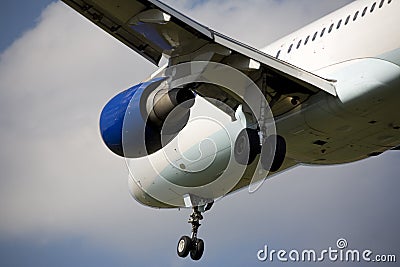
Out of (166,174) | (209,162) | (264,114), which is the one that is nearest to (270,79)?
(264,114)

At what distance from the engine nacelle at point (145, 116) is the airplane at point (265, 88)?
18 millimetres

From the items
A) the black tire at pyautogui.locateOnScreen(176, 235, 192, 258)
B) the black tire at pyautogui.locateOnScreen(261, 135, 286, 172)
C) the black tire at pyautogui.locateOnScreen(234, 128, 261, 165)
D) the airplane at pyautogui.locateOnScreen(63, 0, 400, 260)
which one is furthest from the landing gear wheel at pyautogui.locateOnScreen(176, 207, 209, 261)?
the black tire at pyautogui.locateOnScreen(261, 135, 286, 172)

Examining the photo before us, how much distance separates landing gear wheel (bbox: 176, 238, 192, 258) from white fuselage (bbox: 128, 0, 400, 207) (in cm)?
262

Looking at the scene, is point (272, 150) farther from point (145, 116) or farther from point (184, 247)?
point (184, 247)

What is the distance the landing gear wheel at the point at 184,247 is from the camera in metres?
22.2

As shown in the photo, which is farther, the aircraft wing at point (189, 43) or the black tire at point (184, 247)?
the black tire at point (184, 247)

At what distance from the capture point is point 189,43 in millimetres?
16625

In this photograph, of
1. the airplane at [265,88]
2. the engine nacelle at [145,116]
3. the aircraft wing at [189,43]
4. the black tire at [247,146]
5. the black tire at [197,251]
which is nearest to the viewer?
the aircraft wing at [189,43]

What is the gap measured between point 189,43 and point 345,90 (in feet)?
8.97

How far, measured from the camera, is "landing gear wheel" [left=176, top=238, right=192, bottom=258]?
2216cm

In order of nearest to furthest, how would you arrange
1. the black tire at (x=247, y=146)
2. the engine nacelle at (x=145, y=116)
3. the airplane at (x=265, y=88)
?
the airplane at (x=265, y=88)
the engine nacelle at (x=145, y=116)
the black tire at (x=247, y=146)

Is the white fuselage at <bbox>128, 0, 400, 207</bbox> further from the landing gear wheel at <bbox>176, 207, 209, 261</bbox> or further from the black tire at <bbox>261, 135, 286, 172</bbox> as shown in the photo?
the landing gear wheel at <bbox>176, 207, 209, 261</bbox>

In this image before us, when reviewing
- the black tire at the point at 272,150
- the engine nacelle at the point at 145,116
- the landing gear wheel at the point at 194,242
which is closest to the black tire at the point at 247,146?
the black tire at the point at 272,150

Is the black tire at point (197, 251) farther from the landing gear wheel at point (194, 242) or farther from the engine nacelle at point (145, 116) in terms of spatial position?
the engine nacelle at point (145, 116)
